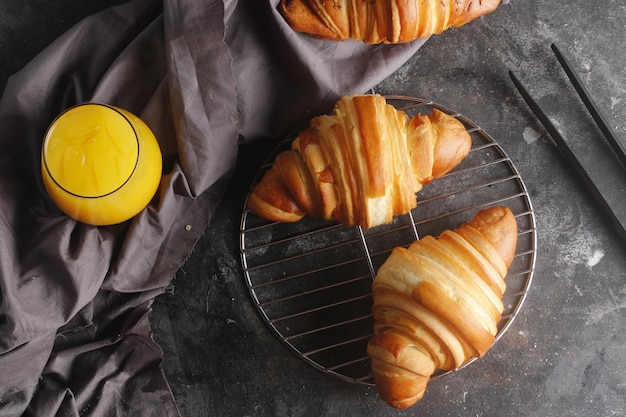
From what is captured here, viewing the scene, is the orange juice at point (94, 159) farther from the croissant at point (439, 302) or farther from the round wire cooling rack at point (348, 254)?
the croissant at point (439, 302)

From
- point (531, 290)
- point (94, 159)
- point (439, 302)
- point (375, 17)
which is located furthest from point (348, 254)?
point (94, 159)

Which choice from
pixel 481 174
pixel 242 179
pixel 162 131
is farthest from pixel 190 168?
pixel 481 174

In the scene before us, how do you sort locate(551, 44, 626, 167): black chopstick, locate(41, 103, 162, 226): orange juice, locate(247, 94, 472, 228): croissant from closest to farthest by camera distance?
locate(41, 103, 162, 226): orange juice
locate(247, 94, 472, 228): croissant
locate(551, 44, 626, 167): black chopstick

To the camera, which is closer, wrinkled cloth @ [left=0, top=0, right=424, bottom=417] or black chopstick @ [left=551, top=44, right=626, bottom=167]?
wrinkled cloth @ [left=0, top=0, right=424, bottom=417]

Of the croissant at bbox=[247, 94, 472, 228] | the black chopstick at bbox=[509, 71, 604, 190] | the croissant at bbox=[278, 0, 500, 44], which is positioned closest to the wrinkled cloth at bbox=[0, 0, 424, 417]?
the croissant at bbox=[278, 0, 500, 44]

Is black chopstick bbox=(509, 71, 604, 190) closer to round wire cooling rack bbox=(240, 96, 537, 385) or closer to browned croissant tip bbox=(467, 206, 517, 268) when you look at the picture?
round wire cooling rack bbox=(240, 96, 537, 385)

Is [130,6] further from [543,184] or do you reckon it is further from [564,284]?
[564,284]
